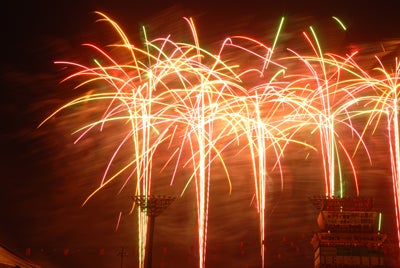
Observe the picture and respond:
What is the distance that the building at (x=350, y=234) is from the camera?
52.3 m

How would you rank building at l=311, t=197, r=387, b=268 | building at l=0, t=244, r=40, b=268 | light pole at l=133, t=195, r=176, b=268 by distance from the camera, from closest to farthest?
1. building at l=0, t=244, r=40, b=268
2. light pole at l=133, t=195, r=176, b=268
3. building at l=311, t=197, r=387, b=268

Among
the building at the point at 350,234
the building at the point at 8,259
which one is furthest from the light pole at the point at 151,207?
the building at the point at 350,234

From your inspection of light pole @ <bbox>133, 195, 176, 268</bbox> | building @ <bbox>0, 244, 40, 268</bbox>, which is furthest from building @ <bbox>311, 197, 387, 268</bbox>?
building @ <bbox>0, 244, 40, 268</bbox>

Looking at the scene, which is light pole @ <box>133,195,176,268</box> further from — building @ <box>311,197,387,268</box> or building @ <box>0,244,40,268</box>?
building @ <box>311,197,387,268</box>

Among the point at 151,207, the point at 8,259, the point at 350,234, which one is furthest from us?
the point at 350,234

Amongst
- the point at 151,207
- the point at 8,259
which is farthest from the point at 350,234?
the point at 8,259

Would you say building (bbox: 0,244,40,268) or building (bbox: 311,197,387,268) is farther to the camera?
building (bbox: 311,197,387,268)

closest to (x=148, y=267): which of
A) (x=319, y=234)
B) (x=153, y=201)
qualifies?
(x=153, y=201)

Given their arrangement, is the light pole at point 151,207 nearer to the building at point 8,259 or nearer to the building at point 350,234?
the building at point 8,259

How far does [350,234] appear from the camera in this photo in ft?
174

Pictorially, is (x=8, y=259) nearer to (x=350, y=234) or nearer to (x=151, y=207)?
(x=151, y=207)

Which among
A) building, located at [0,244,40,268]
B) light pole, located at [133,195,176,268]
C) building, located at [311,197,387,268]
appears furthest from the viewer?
building, located at [311,197,387,268]

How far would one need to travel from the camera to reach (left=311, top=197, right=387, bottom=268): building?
172 ft

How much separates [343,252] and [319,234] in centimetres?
286
